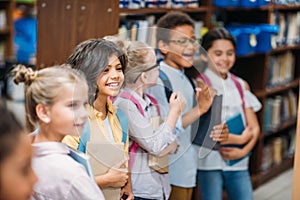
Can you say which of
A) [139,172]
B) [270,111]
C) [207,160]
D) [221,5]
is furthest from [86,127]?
[270,111]

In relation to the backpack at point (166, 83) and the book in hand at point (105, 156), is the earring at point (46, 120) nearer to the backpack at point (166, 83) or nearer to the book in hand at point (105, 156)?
the book in hand at point (105, 156)

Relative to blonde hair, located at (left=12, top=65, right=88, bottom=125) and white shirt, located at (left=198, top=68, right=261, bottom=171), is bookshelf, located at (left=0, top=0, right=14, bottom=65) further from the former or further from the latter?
blonde hair, located at (left=12, top=65, right=88, bottom=125)

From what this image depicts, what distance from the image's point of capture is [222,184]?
320cm

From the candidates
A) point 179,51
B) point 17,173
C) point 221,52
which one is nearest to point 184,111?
point 179,51

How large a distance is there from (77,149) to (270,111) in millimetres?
2948

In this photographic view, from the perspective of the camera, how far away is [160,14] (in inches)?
138

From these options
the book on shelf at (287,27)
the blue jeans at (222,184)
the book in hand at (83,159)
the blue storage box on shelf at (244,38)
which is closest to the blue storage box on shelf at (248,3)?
the blue storage box on shelf at (244,38)

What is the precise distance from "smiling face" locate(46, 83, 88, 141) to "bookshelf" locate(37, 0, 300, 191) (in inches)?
40.3

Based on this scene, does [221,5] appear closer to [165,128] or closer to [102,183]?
[165,128]

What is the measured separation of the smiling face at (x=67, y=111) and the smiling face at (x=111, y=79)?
18cm

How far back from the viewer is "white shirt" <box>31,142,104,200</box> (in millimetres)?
1629

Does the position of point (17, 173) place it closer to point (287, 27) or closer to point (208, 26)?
point (208, 26)

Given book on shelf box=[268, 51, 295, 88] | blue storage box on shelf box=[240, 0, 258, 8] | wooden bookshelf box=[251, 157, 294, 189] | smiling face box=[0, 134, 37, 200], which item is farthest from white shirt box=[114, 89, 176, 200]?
book on shelf box=[268, 51, 295, 88]

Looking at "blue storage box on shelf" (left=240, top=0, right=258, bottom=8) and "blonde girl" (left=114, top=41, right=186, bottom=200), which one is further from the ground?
"blue storage box on shelf" (left=240, top=0, right=258, bottom=8)
